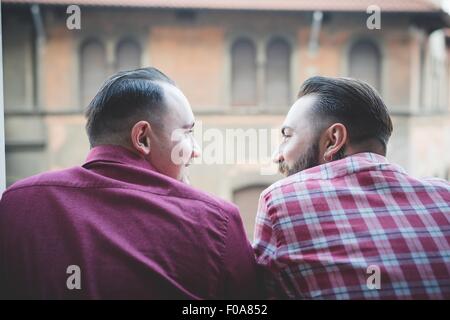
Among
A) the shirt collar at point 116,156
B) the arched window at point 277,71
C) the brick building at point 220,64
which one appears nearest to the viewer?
the shirt collar at point 116,156

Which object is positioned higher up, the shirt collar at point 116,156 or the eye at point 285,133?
the eye at point 285,133

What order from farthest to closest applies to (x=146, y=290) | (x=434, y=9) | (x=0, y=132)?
(x=434, y=9)
(x=0, y=132)
(x=146, y=290)

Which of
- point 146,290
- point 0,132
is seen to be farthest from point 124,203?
point 0,132

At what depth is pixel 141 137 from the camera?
39.9 inches

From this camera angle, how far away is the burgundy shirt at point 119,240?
2.81ft

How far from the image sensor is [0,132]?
1.25 metres

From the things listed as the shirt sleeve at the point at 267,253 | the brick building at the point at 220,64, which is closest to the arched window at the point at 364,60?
the brick building at the point at 220,64

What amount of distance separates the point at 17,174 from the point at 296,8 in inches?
159

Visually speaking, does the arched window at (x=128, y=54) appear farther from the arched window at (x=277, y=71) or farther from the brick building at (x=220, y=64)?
the arched window at (x=277, y=71)

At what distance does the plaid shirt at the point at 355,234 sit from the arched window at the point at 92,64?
588 centimetres

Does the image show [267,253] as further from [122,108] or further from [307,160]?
[122,108]

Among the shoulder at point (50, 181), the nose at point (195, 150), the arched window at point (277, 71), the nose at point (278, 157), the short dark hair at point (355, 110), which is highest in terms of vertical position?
the arched window at point (277, 71)

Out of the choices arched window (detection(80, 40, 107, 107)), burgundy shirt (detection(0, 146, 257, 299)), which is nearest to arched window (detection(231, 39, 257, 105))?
arched window (detection(80, 40, 107, 107))

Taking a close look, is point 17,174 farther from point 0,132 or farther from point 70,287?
point 70,287
